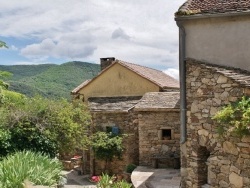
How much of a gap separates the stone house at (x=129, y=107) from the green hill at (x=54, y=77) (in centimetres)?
3558

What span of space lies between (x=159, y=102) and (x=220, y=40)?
853cm

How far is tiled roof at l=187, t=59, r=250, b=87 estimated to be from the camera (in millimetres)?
7800

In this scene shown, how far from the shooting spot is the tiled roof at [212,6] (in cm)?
885

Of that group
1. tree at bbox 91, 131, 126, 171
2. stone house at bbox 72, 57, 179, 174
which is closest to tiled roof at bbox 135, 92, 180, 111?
stone house at bbox 72, 57, 179, 174

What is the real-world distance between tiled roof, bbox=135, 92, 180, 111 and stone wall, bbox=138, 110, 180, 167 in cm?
30

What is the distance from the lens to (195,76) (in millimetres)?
9266

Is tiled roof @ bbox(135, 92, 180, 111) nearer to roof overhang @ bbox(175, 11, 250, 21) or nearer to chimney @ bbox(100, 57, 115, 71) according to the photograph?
chimney @ bbox(100, 57, 115, 71)

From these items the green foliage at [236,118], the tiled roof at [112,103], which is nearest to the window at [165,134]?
the tiled roof at [112,103]

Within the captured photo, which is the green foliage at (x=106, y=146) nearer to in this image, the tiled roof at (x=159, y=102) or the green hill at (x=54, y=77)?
the tiled roof at (x=159, y=102)

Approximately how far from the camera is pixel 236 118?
24.0 feet

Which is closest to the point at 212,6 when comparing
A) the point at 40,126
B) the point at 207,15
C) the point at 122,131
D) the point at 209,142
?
the point at 207,15

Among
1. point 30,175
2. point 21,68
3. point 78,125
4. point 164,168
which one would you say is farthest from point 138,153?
point 21,68

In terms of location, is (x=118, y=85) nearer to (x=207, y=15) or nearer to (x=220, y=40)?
(x=220, y=40)

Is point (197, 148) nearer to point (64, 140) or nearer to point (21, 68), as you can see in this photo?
point (64, 140)
